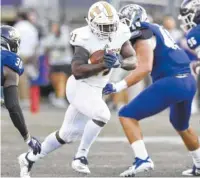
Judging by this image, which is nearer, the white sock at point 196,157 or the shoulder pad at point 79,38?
the shoulder pad at point 79,38

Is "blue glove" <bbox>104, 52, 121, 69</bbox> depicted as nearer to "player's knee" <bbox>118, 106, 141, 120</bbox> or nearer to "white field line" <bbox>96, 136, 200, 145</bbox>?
"player's knee" <bbox>118, 106, 141, 120</bbox>

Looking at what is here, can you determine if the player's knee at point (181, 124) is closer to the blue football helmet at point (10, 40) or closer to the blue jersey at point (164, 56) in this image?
the blue jersey at point (164, 56)

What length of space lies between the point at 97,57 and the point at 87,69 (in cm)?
22

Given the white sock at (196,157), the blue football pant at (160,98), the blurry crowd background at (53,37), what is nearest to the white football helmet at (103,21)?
the blue football pant at (160,98)

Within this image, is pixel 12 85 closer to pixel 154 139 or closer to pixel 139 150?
pixel 139 150

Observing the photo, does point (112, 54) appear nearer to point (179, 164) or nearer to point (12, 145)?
point (179, 164)

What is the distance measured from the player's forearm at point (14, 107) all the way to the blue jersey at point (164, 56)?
54.7 inches

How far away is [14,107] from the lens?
7.45 meters

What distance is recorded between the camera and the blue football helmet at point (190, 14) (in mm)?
8297

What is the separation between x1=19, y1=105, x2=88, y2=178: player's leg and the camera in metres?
7.92

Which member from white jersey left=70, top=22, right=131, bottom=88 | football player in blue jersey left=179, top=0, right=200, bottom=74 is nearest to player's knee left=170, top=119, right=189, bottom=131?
football player in blue jersey left=179, top=0, right=200, bottom=74

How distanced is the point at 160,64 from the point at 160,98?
349mm

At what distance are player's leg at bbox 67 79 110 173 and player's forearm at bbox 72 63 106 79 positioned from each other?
0.19 metres

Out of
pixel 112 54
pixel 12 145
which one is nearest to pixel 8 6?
pixel 12 145
